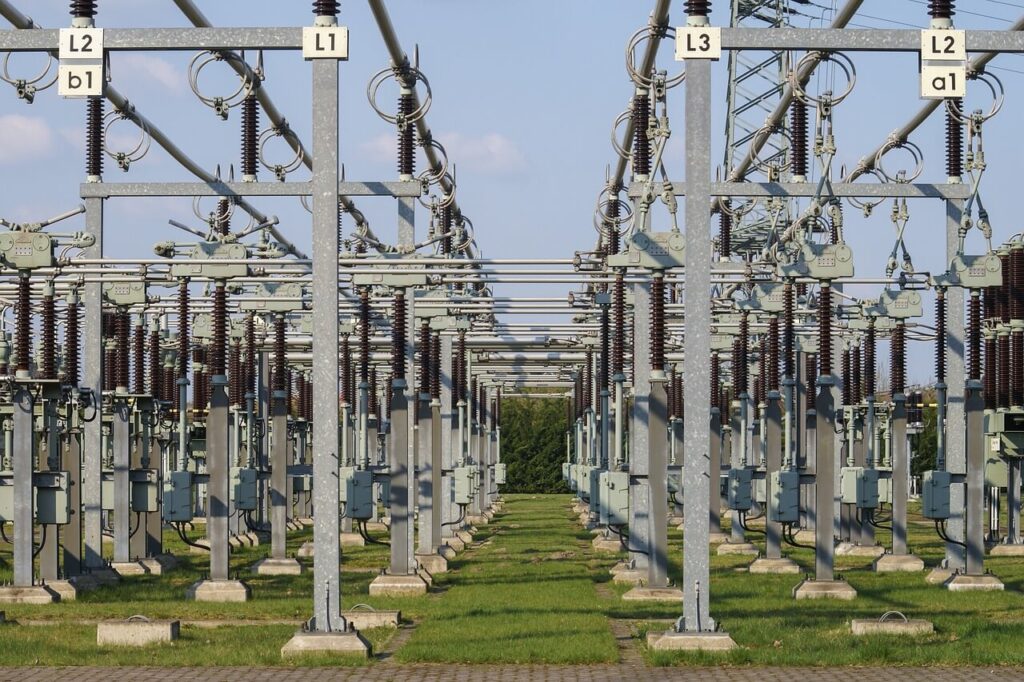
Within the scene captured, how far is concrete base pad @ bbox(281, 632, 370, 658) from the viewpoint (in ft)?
42.8

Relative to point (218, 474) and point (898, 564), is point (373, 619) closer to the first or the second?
point (218, 474)

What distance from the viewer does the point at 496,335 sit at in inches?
1353

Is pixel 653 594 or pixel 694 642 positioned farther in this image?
pixel 653 594

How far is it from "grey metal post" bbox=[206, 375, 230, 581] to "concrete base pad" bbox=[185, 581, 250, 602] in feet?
0.49

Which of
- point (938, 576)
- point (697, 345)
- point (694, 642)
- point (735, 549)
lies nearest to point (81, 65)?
point (697, 345)

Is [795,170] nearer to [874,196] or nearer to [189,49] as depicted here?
[874,196]

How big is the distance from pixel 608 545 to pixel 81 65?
52.4 feet

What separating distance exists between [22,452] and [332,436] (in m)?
5.80

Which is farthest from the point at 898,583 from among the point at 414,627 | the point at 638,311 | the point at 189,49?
the point at 189,49

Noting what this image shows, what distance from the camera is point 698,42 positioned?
13.3 meters

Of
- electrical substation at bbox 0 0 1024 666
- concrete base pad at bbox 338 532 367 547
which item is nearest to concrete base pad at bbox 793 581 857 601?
electrical substation at bbox 0 0 1024 666

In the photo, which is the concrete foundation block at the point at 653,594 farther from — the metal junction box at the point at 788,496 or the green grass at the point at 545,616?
the metal junction box at the point at 788,496

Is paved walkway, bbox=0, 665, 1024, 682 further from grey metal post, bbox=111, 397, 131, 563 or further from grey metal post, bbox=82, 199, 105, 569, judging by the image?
grey metal post, bbox=111, 397, 131, 563

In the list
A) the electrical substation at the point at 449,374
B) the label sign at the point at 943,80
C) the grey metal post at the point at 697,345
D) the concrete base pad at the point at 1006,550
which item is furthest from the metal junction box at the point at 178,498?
the concrete base pad at the point at 1006,550
